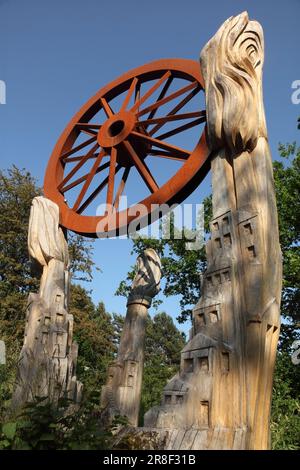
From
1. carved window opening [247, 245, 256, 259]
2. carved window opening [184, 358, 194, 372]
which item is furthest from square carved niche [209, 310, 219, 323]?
carved window opening [247, 245, 256, 259]

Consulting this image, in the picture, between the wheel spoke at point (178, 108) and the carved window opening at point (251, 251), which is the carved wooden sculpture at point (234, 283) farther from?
the wheel spoke at point (178, 108)

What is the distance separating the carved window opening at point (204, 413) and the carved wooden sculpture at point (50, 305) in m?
2.99

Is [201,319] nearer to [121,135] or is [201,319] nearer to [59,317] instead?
[59,317]

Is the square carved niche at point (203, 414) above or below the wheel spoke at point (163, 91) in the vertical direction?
below

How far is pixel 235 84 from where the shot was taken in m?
5.66

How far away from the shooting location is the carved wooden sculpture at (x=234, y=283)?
4.51 m

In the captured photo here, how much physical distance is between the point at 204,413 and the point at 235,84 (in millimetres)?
3800

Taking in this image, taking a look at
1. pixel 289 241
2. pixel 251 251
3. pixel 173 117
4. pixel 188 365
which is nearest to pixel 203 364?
pixel 188 365

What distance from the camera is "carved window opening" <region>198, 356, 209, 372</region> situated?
188 inches

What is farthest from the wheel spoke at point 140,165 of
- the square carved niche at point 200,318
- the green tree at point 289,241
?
the green tree at point 289,241

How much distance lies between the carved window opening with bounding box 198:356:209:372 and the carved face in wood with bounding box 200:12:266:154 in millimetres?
2491

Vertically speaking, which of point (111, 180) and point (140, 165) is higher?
point (140, 165)

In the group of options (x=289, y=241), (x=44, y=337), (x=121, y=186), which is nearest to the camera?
(x=44, y=337)
